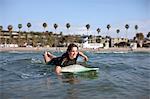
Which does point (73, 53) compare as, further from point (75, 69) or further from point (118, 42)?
point (118, 42)

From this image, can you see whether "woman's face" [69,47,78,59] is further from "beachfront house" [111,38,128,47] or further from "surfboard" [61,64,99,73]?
"beachfront house" [111,38,128,47]

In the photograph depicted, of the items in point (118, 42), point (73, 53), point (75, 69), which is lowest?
point (118, 42)

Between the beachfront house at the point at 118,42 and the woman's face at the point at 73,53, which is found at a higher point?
the woman's face at the point at 73,53

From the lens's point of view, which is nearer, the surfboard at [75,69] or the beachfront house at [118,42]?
the surfboard at [75,69]

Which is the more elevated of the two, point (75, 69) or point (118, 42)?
point (75, 69)

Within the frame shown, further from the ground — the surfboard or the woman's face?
the woman's face

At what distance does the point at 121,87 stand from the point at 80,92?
144 centimetres

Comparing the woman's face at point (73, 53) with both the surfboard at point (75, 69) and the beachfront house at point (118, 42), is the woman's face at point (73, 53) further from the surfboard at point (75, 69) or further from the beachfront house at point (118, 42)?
the beachfront house at point (118, 42)

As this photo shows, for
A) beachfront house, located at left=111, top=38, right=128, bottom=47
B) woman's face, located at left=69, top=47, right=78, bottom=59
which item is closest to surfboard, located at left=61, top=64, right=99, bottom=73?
woman's face, located at left=69, top=47, right=78, bottom=59

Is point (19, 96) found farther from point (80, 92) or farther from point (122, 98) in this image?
point (122, 98)

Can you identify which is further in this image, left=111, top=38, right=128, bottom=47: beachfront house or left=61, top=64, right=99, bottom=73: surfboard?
left=111, top=38, right=128, bottom=47: beachfront house

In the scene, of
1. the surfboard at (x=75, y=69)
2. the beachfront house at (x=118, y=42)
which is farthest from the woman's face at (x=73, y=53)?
the beachfront house at (x=118, y=42)

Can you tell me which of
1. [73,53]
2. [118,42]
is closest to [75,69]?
[73,53]

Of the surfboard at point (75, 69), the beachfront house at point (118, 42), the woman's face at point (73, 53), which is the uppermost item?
the woman's face at point (73, 53)
